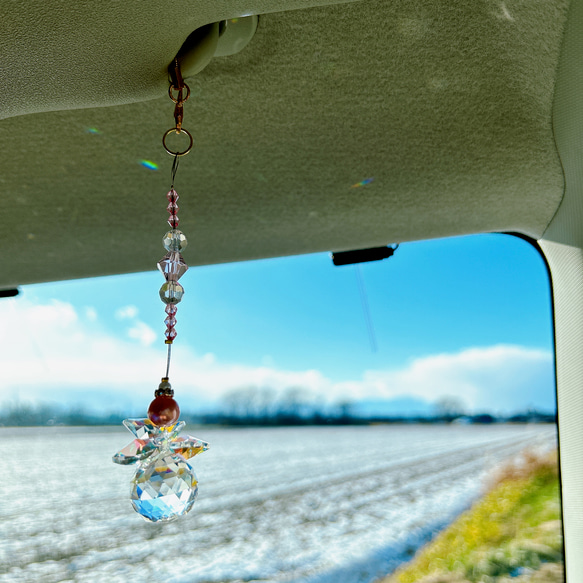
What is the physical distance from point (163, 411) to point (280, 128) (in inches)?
16.5

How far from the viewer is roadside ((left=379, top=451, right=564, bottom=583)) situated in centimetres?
1085

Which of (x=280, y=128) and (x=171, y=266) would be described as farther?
(x=280, y=128)

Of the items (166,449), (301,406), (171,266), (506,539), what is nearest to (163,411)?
(166,449)

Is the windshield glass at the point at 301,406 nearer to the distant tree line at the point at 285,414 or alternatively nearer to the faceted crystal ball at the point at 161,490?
the distant tree line at the point at 285,414

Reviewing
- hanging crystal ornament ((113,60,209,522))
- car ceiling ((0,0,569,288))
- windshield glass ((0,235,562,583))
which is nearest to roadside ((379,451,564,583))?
windshield glass ((0,235,562,583))

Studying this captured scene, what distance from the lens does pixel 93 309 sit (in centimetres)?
2422

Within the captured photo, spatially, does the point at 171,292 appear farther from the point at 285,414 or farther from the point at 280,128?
the point at 285,414

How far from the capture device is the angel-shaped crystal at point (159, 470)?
433 mm

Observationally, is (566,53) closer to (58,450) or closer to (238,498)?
(238,498)

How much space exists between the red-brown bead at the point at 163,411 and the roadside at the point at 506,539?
10.6m

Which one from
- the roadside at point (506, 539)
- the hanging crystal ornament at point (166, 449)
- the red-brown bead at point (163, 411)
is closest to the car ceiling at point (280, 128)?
the hanging crystal ornament at point (166, 449)

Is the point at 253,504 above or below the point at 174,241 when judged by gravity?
below

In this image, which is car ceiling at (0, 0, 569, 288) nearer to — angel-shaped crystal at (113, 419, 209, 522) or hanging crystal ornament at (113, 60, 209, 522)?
hanging crystal ornament at (113, 60, 209, 522)

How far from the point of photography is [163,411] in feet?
1.55
